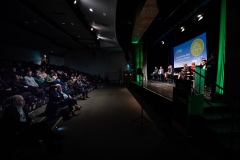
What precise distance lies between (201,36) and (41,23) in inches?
336

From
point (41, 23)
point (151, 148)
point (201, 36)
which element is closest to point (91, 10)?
point (41, 23)

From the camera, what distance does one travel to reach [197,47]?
22.2ft

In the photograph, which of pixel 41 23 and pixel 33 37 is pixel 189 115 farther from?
pixel 33 37

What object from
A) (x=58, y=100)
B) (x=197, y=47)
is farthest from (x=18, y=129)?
(x=197, y=47)

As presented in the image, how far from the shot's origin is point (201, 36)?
6.36 metres

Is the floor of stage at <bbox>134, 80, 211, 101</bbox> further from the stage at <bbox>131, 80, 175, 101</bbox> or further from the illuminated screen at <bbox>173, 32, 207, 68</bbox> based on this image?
the illuminated screen at <bbox>173, 32, 207, 68</bbox>

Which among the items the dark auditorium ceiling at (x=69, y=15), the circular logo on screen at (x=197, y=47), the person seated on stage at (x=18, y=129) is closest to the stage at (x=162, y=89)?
the circular logo on screen at (x=197, y=47)

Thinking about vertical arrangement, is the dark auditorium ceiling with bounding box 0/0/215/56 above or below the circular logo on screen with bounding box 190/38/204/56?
above

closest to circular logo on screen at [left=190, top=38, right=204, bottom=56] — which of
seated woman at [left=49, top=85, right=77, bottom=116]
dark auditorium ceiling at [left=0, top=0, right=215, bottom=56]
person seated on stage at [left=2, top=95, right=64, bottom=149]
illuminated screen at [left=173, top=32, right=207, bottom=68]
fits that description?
illuminated screen at [left=173, top=32, right=207, bottom=68]

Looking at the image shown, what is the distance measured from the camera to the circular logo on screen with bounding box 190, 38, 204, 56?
21.1ft

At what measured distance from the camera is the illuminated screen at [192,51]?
6.29 meters

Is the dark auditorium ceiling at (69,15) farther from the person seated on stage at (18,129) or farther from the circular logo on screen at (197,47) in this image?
the person seated on stage at (18,129)

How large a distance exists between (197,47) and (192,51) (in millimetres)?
532

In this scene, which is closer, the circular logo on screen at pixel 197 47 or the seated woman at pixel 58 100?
the seated woman at pixel 58 100
